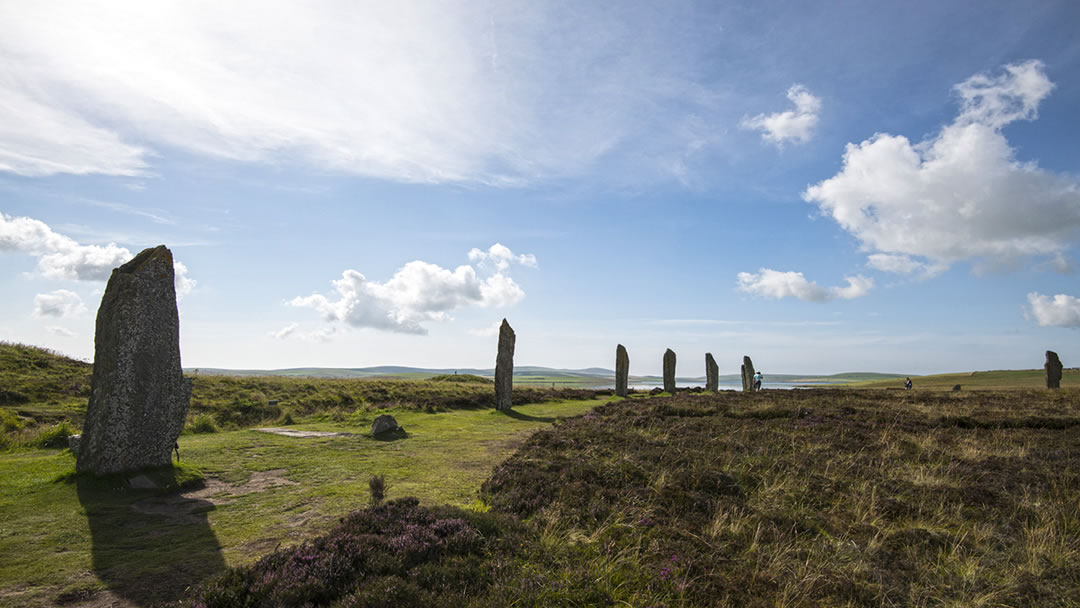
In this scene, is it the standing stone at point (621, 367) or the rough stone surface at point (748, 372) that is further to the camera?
the rough stone surface at point (748, 372)

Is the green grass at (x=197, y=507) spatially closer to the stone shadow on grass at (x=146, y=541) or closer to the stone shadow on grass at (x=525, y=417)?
the stone shadow on grass at (x=146, y=541)

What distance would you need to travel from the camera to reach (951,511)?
7.84 m

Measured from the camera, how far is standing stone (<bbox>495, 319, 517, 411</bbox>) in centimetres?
2538

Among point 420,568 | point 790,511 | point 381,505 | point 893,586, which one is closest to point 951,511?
point 790,511

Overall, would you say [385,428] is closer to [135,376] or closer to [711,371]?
[135,376]

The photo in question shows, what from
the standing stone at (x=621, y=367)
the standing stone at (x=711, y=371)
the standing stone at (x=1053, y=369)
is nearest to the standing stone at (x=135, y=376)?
the standing stone at (x=621, y=367)

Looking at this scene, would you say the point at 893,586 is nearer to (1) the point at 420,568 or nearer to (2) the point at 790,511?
(2) the point at 790,511

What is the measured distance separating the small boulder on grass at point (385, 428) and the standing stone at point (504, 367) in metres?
9.18

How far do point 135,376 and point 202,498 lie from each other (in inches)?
108

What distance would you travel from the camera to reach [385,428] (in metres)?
15.9

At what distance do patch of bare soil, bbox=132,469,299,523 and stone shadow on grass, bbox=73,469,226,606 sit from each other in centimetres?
2

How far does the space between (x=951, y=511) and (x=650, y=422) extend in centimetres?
956

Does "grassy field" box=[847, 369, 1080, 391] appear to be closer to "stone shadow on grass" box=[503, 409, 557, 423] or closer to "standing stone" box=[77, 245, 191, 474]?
"stone shadow on grass" box=[503, 409, 557, 423]

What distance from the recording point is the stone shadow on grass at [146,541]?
5.45 metres
